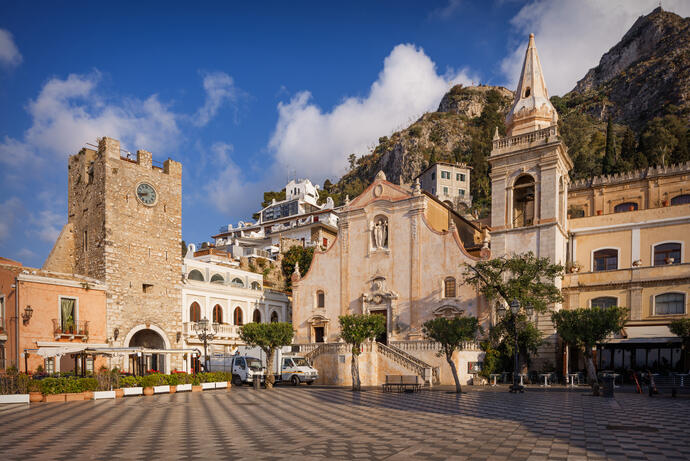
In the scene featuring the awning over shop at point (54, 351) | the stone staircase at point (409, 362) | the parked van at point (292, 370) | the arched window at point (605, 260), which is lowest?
the parked van at point (292, 370)

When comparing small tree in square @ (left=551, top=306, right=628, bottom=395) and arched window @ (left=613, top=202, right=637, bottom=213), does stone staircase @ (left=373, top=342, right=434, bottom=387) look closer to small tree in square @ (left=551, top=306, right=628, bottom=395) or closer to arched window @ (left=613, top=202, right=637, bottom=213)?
small tree in square @ (left=551, top=306, right=628, bottom=395)

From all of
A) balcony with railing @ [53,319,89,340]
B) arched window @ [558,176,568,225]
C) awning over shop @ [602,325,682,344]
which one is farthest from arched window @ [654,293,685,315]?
balcony with railing @ [53,319,89,340]

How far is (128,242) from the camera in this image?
120ft

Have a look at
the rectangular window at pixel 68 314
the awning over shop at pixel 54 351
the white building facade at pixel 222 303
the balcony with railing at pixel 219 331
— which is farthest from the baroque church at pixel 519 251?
the rectangular window at pixel 68 314

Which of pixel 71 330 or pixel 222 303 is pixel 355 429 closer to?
pixel 71 330

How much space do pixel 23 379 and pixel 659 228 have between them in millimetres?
37421

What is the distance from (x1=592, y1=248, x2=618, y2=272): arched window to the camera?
36.4 m

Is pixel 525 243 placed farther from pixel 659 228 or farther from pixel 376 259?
pixel 376 259

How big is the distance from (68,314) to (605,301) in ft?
112

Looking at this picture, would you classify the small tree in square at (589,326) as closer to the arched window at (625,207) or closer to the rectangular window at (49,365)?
the arched window at (625,207)

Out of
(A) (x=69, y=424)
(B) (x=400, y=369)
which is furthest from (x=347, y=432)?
(B) (x=400, y=369)

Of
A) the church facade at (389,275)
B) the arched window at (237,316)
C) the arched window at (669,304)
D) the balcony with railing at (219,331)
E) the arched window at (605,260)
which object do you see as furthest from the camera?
the arched window at (237,316)

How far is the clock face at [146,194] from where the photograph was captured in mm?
38062

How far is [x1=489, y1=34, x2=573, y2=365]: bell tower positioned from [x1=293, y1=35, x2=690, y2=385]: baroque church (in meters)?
0.08
